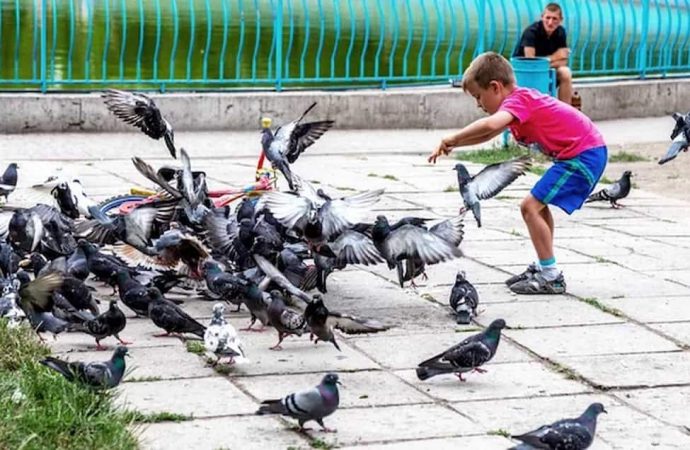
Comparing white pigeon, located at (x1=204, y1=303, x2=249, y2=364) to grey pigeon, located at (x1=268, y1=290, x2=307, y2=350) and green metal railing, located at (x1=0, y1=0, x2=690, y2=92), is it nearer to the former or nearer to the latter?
grey pigeon, located at (x1=268, y1=290, x2=307, y2=350)

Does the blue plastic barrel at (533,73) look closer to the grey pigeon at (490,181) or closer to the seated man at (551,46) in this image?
the seated man at (551,46)

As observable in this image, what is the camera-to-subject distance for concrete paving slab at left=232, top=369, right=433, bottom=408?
6.00m

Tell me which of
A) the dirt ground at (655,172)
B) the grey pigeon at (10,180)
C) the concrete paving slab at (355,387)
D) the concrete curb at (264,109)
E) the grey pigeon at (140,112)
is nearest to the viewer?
the concrete paving slab at (355,387)

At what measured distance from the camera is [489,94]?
8.16m

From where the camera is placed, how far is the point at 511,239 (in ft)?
33.0

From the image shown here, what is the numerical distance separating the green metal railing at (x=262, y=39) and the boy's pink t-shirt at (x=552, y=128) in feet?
26.2

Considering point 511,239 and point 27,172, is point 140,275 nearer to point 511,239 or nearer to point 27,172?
point 511,239

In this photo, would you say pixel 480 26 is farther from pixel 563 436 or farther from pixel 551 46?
pixel 563 436

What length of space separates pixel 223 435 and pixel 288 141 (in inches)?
161

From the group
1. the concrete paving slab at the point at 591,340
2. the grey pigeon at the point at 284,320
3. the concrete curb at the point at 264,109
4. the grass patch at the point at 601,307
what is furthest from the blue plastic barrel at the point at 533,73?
the grey pigeon at the point at 284,320

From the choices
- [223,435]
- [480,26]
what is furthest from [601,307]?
→ [480,26]

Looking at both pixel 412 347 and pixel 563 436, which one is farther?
pixel 412 347

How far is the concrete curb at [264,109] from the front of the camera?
49.0ft

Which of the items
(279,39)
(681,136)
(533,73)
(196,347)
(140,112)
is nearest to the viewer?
(196,347)
